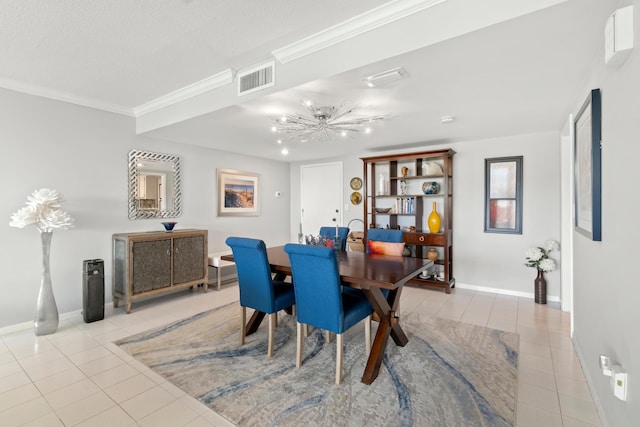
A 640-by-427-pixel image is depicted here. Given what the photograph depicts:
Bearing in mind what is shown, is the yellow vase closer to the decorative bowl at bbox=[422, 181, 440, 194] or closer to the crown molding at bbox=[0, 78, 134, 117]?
the decorative bowl at bbox=[422, 181, 440, 194]

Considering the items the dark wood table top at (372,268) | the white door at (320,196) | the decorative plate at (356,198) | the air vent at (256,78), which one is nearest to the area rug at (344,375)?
the dark wood table top at (372,268)

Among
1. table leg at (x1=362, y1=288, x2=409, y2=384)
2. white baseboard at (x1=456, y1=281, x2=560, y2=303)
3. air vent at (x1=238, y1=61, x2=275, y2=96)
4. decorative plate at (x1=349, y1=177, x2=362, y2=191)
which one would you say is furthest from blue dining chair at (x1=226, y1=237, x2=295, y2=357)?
decorative plate at (x1=349, y1=177, x2=362, y2=191)

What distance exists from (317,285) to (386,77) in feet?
5.26

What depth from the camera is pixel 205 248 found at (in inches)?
174

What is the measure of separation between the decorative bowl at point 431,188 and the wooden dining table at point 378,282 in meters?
2.04

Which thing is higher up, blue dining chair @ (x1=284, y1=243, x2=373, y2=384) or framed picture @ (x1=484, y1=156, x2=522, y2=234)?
framed picture @ (x1=484, y1=156, x2=522, y2=234)

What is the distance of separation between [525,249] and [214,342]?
4.15 meters

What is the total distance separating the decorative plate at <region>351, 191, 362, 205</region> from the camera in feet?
18.7

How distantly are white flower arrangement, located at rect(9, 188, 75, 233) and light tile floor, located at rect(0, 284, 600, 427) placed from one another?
42.9 inches

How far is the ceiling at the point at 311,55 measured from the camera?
1.75 meters

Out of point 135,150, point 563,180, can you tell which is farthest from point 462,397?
point 135,150

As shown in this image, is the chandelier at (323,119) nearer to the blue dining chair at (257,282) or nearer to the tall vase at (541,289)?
the blue dining chair at (257,282)

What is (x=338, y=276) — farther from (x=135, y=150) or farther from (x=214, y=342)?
(x=135, y=150)

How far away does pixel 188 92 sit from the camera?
10.5 ft
